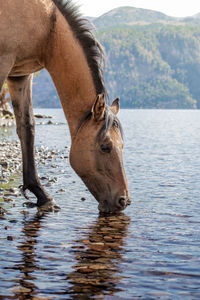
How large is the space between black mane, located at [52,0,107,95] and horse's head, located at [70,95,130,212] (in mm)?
536

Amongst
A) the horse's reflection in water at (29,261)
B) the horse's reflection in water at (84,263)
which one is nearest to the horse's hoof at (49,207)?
the horse's reflection in water at (29,261)

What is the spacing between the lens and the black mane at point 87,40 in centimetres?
718

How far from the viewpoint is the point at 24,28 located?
6.95 metres

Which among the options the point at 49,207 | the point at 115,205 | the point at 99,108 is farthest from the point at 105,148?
the point at 49,207

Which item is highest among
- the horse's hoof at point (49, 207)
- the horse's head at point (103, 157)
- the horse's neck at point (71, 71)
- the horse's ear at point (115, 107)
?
the horse's neck at point (71, 71)

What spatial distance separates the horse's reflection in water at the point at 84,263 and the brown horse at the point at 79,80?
0.59m

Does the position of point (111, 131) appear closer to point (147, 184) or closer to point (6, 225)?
point (6, 225)

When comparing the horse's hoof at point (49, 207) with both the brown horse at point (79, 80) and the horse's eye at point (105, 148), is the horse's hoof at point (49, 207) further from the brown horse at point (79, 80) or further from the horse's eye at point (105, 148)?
the horse's eye at point (105, 148)

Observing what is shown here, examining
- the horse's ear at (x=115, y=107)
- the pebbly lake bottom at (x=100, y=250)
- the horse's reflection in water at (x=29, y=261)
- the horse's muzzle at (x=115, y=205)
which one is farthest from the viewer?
the horse's ear at (x=115, y=107)

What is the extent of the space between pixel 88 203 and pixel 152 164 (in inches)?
375

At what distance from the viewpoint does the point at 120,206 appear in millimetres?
7129

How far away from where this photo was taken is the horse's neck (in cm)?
719

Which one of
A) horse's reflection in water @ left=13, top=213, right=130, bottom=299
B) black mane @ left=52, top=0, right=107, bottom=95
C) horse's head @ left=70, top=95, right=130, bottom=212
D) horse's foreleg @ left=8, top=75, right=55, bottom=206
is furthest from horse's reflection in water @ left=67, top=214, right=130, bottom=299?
black mane @ left=52, top=0, right=107, bottom=95

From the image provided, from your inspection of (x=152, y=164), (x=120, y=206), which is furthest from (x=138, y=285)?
(x=152, y=164)
